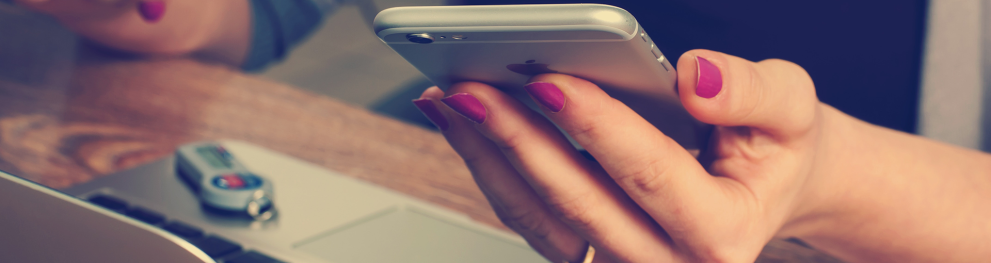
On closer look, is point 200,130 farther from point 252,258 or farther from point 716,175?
point 716,175

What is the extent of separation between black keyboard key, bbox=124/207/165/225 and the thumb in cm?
29

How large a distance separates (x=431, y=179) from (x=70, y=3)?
1.73ft

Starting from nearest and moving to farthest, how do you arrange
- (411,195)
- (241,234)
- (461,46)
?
(461,46), (241,234), (411,195)

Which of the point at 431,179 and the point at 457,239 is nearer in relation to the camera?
the point at 457,239

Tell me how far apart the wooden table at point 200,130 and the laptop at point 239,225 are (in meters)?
0.06

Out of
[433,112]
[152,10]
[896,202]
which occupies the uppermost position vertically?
[152,10]

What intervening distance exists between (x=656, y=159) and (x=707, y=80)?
4 cm

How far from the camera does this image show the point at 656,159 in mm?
226

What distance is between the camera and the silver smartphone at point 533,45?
0.53 feet

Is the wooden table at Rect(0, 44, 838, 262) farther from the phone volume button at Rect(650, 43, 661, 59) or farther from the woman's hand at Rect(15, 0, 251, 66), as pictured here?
the phone volume button at Rect(650, 43, 661, 59)

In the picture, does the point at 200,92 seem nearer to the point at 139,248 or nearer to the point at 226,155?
the point at 226,155

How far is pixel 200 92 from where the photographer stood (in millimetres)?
618

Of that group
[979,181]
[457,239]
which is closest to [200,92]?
[457,239]

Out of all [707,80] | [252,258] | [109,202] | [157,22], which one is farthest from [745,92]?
[157,22]
